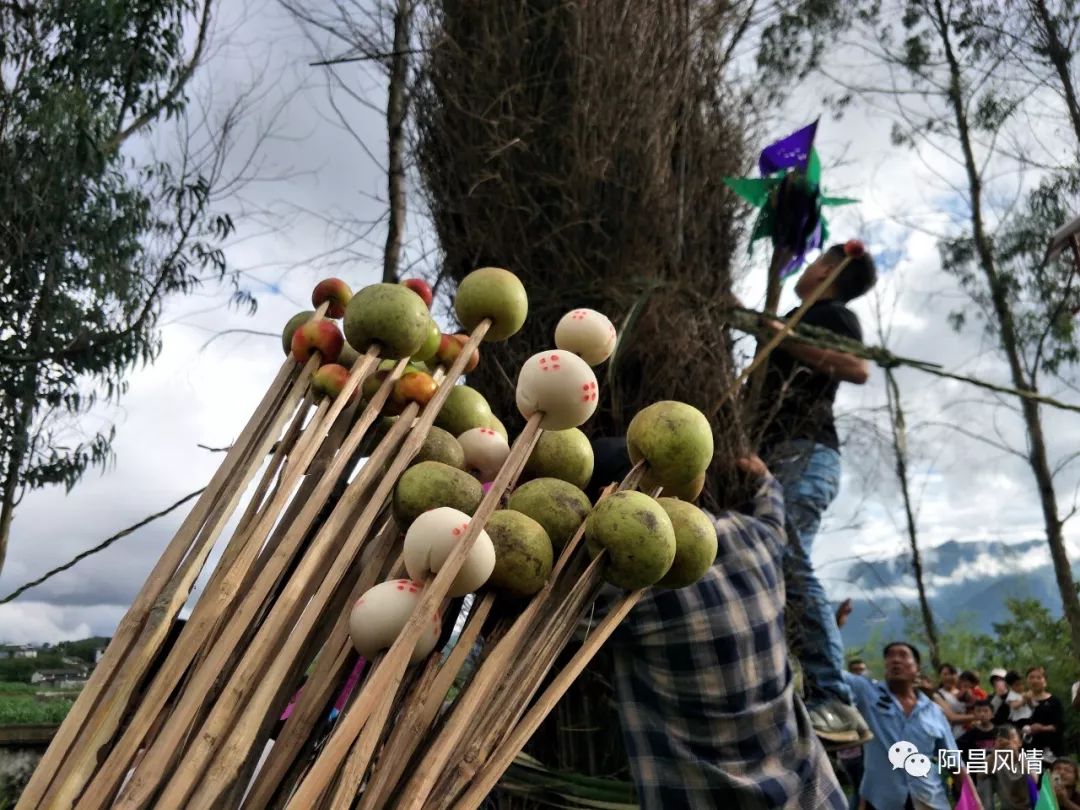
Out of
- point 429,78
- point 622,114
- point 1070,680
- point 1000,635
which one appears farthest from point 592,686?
point 1000,635

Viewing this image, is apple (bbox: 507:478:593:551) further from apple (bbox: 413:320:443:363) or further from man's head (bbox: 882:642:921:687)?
man's head (bbox: 882:642:921:687)

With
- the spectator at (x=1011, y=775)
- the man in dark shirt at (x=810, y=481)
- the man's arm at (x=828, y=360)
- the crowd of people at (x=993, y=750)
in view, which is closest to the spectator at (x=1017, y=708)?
the crowd of people at (x=993, y=750)

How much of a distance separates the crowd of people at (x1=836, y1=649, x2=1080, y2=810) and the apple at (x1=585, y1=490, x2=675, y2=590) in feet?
7.88

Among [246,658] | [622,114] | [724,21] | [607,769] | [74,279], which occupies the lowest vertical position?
[246,658]

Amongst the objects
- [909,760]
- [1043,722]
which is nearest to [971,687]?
[1043,722]

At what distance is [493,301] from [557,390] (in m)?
0.16

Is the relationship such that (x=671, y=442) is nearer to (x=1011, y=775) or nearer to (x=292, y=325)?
(x=292, y=325)

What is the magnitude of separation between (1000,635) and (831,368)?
8.89 meters

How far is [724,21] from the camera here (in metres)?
1.54

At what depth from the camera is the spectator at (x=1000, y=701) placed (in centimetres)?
403

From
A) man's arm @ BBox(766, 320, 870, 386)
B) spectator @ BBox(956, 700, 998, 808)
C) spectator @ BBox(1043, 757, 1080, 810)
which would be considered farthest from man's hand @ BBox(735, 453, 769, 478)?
spectator @ BBox(1043, 757, 1080, 810)

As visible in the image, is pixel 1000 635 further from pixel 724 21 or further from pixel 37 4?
pixel 37 4

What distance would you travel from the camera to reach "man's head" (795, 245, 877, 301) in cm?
163

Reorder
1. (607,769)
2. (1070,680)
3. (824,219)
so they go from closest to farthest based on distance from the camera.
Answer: (607,769)
(824,219)
(1070,680)
